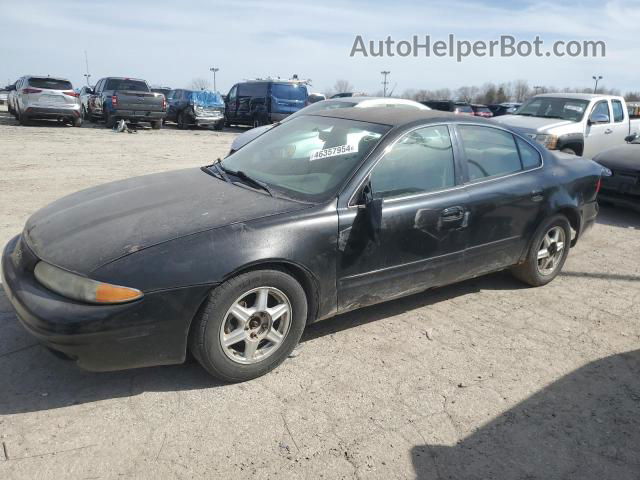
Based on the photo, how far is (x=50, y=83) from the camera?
55.9 feet

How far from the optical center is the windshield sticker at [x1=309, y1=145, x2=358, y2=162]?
11.5 feet

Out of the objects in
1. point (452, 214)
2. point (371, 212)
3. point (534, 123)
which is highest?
point (534, 123)

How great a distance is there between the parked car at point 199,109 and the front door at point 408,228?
17657 millimetres

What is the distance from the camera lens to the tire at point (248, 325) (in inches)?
108

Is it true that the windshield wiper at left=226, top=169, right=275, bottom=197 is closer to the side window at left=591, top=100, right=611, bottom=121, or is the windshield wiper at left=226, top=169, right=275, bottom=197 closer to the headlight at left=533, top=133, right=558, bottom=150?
the headlight at left=533, top=133, right=558, bottom=150

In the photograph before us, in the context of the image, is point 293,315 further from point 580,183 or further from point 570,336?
point 580,183

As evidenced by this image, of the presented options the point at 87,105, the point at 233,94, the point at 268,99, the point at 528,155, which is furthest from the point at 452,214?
the point at 87,105

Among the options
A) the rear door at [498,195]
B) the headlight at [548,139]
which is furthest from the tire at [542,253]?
the headlight at [548,139]

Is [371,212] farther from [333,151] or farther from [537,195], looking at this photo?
[537,195]

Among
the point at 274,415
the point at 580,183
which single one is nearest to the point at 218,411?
the point at 274,415

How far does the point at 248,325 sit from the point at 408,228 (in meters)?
1.26

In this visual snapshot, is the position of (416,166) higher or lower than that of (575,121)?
lower

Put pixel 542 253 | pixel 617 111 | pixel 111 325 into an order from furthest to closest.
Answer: pixel 617 111, pixel 542 253, pixel 111 325

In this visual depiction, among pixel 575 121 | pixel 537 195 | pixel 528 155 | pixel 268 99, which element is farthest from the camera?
pixel 268 99
